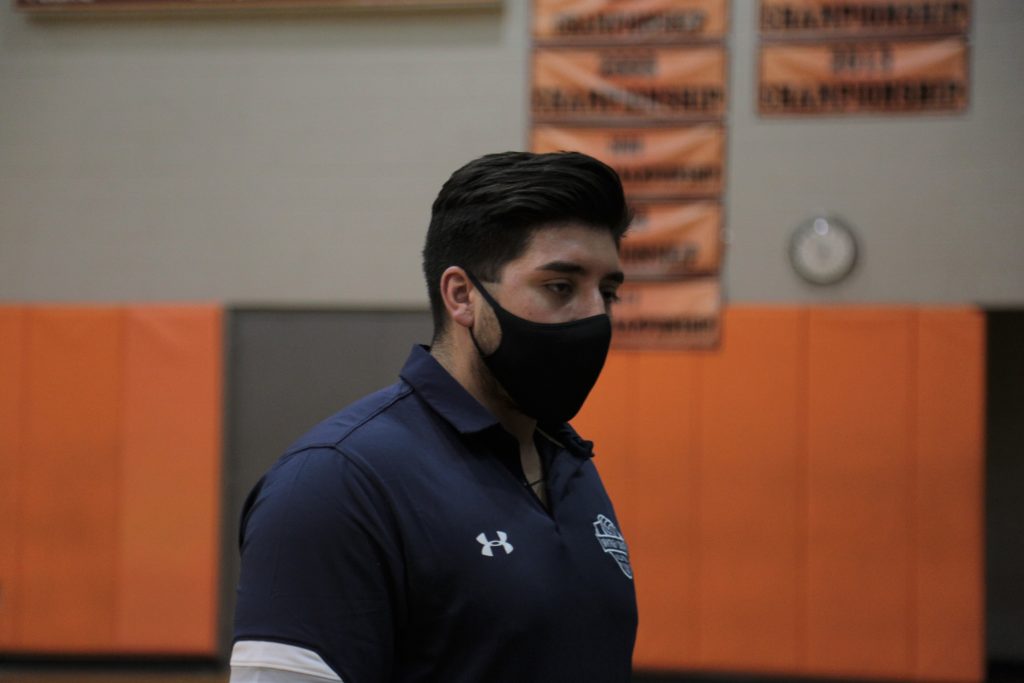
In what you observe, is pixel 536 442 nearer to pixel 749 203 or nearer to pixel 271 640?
pixel 271 640

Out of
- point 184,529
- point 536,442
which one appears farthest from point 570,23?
point 536,442

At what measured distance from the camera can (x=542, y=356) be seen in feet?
4.37

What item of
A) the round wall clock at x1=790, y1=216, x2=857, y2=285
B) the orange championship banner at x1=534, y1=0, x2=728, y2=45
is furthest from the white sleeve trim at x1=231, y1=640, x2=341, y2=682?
the orange championship banner at x1=534, y1=0, x2=728, y2=45

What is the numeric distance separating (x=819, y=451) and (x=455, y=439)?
4114 mm

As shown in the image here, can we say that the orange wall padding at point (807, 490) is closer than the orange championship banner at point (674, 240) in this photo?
Yes

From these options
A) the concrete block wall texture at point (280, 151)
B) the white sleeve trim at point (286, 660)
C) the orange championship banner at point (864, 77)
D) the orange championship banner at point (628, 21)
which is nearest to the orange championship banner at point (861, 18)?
the orange championship banner at point (864, 77)

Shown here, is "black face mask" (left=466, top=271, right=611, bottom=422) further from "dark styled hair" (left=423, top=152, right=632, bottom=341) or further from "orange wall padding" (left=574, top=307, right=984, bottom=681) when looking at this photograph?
"orange wall padding" (left=574, top=307, right=984, bottom=681)

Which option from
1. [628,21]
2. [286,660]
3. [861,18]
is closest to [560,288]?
[286,660]

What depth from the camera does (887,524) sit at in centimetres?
496

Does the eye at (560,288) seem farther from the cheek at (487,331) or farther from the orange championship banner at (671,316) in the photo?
the orange championship banner at (671,316)

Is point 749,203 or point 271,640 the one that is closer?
point 271,640

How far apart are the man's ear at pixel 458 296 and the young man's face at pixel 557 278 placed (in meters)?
0.02

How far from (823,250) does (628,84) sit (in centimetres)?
131

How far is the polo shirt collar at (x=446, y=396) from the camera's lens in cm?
125
